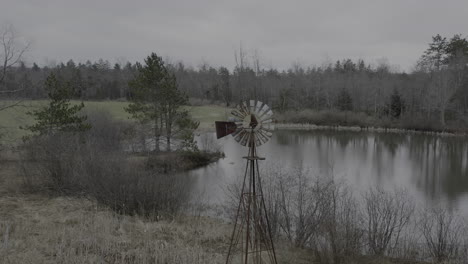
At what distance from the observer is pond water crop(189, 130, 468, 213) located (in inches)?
544

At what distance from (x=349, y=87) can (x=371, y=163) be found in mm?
30920

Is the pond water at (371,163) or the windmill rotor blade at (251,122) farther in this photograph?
the pond water at (371,163)

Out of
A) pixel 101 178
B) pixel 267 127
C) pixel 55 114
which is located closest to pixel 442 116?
pixel 55 114

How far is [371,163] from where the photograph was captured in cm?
1931

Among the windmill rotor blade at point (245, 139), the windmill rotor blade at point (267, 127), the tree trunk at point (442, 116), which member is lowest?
the tree trunk at point (442, 116)

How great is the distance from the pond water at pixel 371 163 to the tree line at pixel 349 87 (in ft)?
20.4

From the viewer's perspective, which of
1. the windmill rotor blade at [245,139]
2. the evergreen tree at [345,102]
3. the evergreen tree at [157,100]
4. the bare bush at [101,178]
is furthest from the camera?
the evergreen tree at [345,102]

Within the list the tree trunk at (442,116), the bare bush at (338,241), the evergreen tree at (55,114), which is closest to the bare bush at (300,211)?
the bare bush at (338,241)

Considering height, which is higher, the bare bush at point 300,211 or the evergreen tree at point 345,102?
the evergreen tree at point 345,102

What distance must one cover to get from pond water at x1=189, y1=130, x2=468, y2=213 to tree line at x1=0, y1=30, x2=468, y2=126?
20.4 ft

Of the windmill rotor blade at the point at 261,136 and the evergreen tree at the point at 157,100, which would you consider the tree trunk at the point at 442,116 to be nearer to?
the evergreen tree at the point at 157,100

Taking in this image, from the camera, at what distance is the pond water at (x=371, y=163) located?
45.3ft

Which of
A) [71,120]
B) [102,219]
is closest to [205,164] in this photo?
[71,120]

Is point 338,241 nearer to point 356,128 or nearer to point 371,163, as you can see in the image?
point 371,163
